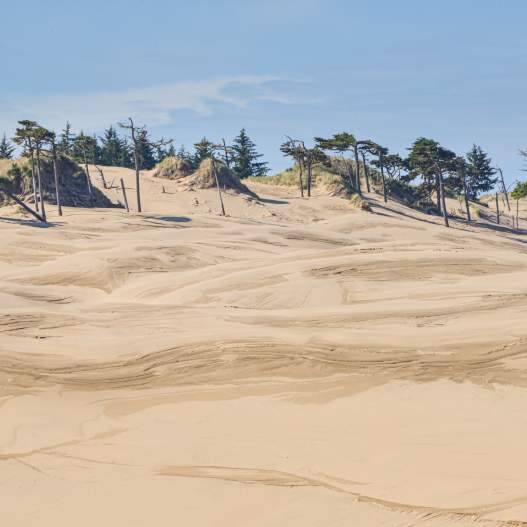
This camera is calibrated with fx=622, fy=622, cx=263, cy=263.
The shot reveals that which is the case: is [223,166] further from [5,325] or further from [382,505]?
[382,505]

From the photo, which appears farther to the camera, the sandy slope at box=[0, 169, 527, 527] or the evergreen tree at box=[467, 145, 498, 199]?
the evergreen tree at box=[467, 145, 498, 199]

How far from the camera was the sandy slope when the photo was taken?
5176 mm

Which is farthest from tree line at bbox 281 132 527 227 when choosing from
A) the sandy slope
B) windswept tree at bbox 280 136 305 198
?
the sandy slope

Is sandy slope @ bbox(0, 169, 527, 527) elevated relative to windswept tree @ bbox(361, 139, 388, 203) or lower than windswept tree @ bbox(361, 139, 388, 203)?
lower

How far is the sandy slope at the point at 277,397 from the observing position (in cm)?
518

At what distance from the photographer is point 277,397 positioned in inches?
279

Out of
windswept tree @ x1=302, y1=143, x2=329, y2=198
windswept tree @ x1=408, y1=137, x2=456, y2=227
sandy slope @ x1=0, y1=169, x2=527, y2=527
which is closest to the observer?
sandy slope @ x1=0, y1=169, x2=527, y2=527

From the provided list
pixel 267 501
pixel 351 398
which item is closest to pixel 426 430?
pixel 351 398

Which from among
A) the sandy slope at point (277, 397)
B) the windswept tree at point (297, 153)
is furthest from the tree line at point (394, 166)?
the sandy slope at point (277, 397)

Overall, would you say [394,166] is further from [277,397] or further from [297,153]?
[277,397]

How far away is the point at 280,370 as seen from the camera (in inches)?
298

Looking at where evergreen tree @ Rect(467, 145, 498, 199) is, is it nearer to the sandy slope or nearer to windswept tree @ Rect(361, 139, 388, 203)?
windswept tree @ Rect(361, 139, 388, 203)

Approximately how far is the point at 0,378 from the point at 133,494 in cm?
326

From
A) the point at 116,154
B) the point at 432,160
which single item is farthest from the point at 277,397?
the point at 116,154
